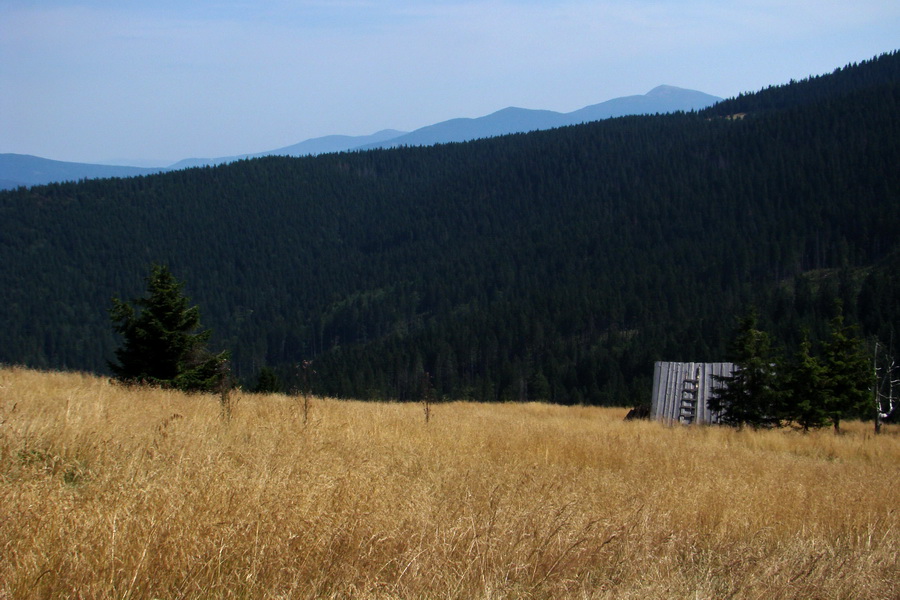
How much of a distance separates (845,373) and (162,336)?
21883mm

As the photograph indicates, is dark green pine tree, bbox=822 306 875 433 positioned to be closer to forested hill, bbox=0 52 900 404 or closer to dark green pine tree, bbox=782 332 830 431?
dark green pine tree, bbox=782 332 830 431

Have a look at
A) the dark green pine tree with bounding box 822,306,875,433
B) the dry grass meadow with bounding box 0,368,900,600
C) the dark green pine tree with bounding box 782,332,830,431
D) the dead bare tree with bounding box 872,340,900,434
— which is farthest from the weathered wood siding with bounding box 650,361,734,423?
the dry grass meadow with bounding box 0,368,900,600

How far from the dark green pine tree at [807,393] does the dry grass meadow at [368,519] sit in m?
12.9

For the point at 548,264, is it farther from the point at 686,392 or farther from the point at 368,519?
the point at 368,519

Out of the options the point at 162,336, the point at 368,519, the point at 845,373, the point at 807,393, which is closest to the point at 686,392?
the point at 807,393

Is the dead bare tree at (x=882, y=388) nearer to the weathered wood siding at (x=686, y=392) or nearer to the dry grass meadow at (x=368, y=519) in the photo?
the weathered wood siding at (x=686, y=392)

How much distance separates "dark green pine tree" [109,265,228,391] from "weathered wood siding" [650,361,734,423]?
43.1 ft

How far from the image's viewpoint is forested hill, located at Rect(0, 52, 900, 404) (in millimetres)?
89438

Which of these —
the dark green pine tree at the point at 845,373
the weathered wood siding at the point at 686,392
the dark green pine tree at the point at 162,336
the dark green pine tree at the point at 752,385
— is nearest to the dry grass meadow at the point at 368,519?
the dark green pine tree at the point at 752,385

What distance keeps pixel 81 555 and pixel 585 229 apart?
6004 inches

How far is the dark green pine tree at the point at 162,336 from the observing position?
1980 centimetres

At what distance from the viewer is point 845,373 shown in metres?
22.8

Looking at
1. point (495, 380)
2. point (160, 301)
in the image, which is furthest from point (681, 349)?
point (160, 301)

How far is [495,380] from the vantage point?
90312mm
